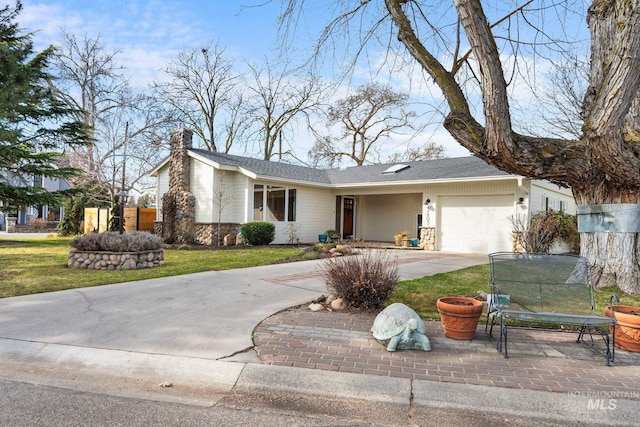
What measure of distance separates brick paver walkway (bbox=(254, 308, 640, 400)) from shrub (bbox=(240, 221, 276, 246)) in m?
10.4

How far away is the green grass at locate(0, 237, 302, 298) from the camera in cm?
702

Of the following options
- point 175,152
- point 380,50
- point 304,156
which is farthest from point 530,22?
point 304,156

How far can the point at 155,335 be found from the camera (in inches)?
170

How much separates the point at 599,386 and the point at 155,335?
4.33m

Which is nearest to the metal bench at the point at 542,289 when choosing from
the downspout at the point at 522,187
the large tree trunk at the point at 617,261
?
the large tree trunk at the point at 617,261

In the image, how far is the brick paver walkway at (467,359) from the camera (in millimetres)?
3268

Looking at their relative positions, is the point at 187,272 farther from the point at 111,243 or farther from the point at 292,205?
the point at 292,205

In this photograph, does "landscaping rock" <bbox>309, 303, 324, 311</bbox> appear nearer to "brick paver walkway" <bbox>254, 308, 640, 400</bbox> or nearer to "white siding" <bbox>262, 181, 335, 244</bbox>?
"brick paver walkway" <bbox>254, 308, 640, 400</bbox>

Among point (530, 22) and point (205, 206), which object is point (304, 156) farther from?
point (530, 22)

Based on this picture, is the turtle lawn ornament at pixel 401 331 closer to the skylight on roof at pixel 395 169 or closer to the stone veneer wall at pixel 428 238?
the stone veneer wall at pixel 428 238

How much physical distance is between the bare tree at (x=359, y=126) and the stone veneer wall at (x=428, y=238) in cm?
1569

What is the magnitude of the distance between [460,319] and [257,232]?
37.8 feet

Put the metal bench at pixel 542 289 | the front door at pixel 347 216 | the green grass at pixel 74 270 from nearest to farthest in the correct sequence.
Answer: the metal bench at pixel 542 289, the green grass at pixel 74 270, the front door at pixel 347 216

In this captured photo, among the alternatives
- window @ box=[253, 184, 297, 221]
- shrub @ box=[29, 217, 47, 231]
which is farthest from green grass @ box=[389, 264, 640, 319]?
shrub @ box=[29, 217, 47, 231]
